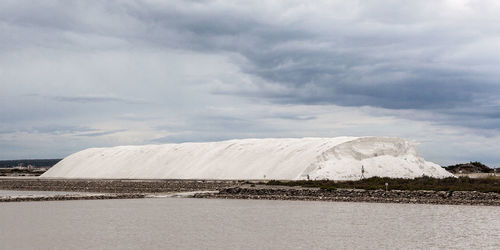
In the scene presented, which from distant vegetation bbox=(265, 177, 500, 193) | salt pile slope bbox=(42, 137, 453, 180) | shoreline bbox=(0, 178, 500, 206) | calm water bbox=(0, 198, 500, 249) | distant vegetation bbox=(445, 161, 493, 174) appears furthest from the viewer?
distant vegetation bbox=(445, 161, 493, 174)

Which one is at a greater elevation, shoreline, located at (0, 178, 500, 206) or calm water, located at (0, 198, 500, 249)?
shoreline, located at (0, 178, 500, 206)

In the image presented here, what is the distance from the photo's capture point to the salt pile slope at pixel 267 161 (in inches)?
1505

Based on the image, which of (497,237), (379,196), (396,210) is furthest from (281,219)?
(379,196)

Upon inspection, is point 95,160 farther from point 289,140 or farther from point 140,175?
point 289,140

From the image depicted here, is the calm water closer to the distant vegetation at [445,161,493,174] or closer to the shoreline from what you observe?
the shoreline

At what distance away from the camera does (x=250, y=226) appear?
1722 cm

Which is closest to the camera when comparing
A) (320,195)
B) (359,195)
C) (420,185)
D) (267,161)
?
(359,195)

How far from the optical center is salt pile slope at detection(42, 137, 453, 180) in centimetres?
Result: 3822

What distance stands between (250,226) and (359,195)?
36.2 feet

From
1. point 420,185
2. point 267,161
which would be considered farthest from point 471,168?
point 420,185

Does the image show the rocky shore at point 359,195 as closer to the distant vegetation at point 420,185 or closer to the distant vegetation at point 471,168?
the distant vegetation at point 420,185

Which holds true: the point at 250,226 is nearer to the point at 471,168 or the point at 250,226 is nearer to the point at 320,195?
the point at 320,195

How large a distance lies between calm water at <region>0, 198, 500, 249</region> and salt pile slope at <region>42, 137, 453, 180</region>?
14.1 metres

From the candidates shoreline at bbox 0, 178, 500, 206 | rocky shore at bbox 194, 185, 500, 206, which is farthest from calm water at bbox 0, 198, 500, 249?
shoreline at bbox 0, 178, 500, 206
